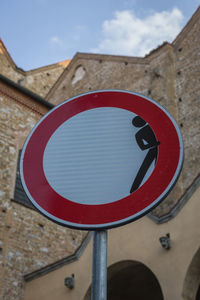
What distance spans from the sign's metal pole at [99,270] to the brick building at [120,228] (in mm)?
4285

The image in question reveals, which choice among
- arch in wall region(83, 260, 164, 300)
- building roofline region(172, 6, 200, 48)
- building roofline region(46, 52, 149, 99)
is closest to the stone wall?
arch in wall region(83, 260, 164, 300)

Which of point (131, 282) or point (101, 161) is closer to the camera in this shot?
point (101, 161)

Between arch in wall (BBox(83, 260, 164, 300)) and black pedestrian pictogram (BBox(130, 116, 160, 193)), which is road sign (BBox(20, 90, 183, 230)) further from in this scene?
arch in wall (BBox(83, 260, 164, 300))

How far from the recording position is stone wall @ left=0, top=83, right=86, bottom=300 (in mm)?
8703

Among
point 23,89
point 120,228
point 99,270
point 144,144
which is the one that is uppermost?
point 23,89

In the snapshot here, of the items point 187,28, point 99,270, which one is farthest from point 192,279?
point 187,28

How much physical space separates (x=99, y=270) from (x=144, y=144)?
76cm

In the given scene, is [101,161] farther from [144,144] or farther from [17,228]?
[17,228]

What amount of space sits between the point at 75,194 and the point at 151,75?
39.0 feet

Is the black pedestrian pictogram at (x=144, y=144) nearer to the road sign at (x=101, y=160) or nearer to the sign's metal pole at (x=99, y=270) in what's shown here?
the road sign at (x=101, y=160)

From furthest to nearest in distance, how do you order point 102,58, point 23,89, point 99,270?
point 102,58, point 23,89, point 99,270

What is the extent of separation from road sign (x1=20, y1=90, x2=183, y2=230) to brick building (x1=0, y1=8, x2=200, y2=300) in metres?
3.88

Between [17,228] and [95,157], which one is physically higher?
[17,228]

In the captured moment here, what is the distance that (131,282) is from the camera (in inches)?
300
